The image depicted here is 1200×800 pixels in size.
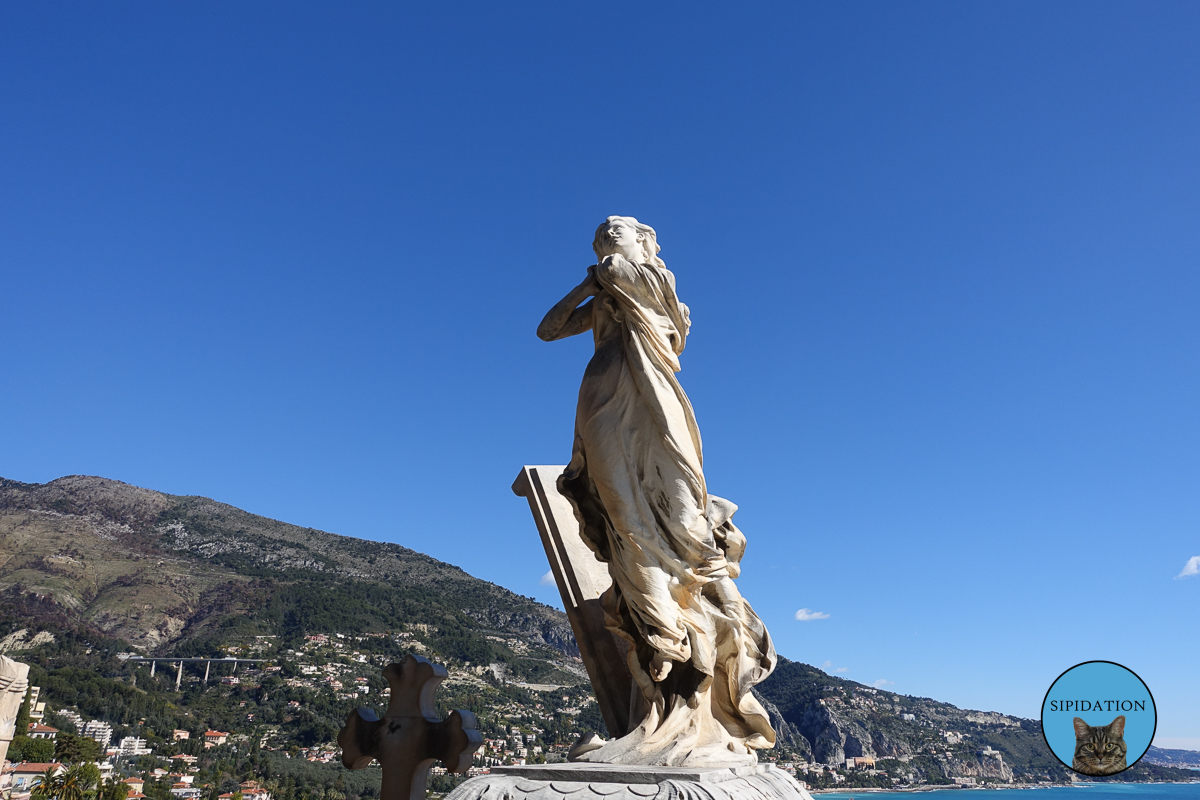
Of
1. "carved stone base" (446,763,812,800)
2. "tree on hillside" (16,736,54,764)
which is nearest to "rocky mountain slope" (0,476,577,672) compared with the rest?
"tree on hillside" (16,736,54,764)

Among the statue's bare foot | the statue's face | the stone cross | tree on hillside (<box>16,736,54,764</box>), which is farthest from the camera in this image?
tree on hillside (<box>16,736,54,764</box>)

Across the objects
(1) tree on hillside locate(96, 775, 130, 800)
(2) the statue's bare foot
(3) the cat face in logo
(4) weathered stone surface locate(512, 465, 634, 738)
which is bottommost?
(1) tree on hillside locate(96, 775, 130, 800)

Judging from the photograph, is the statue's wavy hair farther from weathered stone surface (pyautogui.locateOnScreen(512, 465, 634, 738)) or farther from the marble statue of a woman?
weathered stone surface (pyautogui.locateOnScreen(512, 465, 634, 738))

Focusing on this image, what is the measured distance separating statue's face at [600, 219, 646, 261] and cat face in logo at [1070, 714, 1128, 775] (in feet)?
23.0

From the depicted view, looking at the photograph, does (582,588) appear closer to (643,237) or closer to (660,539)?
(660,539)

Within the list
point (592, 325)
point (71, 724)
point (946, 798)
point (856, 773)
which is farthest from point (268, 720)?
point (592, 325)

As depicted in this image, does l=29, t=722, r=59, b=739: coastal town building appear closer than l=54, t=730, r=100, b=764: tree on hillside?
Yes

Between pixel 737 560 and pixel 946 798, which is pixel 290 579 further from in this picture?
pixel 737 560

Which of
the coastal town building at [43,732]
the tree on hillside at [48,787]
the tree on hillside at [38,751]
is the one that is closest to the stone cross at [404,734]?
the tree on hillside at [48,787]

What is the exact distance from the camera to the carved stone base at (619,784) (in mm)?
3541

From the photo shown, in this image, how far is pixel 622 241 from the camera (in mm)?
5047

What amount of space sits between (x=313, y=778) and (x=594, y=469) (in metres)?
66.1

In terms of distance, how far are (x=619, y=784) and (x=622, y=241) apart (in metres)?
3.06

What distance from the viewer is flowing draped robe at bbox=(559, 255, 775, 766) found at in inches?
175
